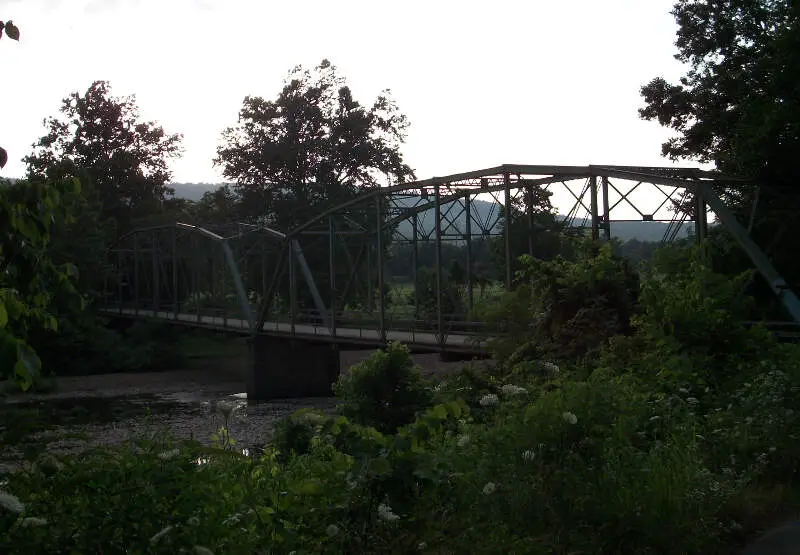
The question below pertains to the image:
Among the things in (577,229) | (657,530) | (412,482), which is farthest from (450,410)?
(577,229)

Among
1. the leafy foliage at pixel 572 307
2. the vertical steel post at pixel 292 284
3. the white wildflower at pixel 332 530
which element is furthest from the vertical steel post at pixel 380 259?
the white wildflower at pixel 332 530

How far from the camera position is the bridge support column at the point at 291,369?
4059cm

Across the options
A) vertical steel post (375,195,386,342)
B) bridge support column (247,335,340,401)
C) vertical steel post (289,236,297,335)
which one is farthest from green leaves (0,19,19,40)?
vertical steel post (289,236,297,335)

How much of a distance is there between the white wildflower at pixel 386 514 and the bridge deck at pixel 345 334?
11572 millimetres

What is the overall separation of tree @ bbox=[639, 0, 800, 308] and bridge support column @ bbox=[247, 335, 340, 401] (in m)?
17.1

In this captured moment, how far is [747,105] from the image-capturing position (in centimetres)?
2328

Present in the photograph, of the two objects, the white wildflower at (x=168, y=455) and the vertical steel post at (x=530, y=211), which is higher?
the vertical steel post at (x=530, y=211)

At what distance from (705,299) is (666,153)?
71.8 feet

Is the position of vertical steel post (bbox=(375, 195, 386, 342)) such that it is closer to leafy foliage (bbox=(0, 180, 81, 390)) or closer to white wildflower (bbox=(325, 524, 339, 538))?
leafy foliage (bbox=(0, 180, 81, 390))

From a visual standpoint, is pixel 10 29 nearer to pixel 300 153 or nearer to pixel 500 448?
pixel 500 448

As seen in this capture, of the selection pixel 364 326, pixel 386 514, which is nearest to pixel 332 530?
pixel 386 514

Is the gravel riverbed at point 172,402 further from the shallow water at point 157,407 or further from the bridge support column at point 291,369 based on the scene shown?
the bridge support column at point 291,369

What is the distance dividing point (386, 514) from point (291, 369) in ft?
121

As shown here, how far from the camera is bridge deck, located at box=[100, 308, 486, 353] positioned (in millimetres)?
27734
